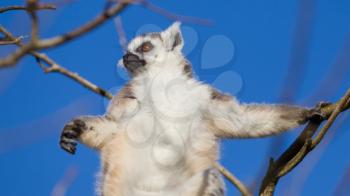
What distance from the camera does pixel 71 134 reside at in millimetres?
5605

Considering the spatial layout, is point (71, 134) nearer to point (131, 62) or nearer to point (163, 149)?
point (163, 149)

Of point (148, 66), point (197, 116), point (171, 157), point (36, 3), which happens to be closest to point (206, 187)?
point (171, 157)

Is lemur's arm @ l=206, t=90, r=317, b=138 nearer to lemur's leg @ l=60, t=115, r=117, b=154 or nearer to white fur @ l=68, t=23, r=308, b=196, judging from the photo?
white fur @ l=68, t=23, r=308, b=196

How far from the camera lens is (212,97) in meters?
6.09

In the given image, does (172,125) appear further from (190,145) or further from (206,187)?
(206,187)

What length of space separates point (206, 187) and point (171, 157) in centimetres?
72

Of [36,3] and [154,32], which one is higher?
[154,32]

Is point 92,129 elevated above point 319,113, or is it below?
above

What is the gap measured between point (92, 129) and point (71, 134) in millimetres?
266

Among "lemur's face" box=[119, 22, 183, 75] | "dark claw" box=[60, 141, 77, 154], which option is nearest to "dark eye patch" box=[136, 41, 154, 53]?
"lemur's face" box=[119, 22, 183, 75]

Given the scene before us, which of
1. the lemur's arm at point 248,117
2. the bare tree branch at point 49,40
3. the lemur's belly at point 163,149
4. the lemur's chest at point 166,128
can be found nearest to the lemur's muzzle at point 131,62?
the lemur's chest at point 166,128

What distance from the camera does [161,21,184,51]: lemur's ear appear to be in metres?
7.33

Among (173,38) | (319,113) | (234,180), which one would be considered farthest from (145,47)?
(234,180)

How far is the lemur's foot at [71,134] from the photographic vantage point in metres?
5.43
